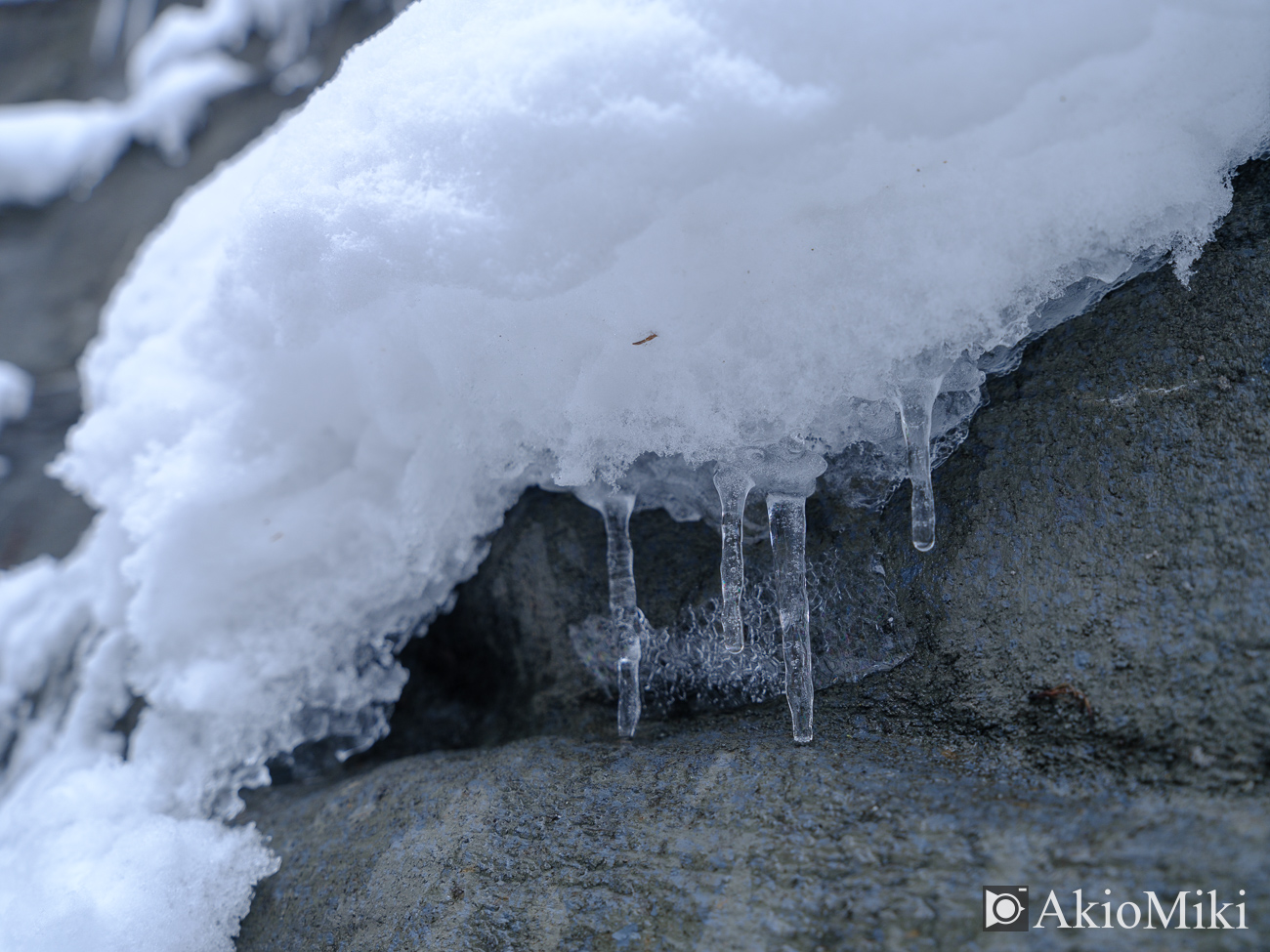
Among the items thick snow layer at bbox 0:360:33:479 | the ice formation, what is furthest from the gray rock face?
the ice formation

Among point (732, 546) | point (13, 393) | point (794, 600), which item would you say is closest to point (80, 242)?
point (13, 393)

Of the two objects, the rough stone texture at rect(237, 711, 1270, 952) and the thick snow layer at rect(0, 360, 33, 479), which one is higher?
the rough stone texture at rect(237, 711, 1270, 952)

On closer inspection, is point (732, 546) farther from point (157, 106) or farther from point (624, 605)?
point (157, 106)

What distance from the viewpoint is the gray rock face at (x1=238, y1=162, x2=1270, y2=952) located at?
1036mm

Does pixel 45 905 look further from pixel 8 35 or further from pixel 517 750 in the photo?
pixel 8 35

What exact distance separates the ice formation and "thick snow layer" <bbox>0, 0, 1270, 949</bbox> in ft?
11.6

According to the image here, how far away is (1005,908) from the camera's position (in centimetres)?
98

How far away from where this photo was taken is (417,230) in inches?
50.7

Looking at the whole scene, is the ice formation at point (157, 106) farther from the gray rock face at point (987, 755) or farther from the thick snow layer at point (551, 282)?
the gray rock face at point (987, 755)

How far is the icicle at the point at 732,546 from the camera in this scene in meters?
1.40

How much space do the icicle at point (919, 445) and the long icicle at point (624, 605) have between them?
557 mm

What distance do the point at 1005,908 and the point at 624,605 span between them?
826mm

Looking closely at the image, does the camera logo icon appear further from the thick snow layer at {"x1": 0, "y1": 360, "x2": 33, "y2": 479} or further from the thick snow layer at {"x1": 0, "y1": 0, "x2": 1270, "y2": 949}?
the thick snow layer at {"x1": 0, "y1": 360, "x2": 33, "y2": 479}

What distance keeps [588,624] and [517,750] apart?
12.7 inches
